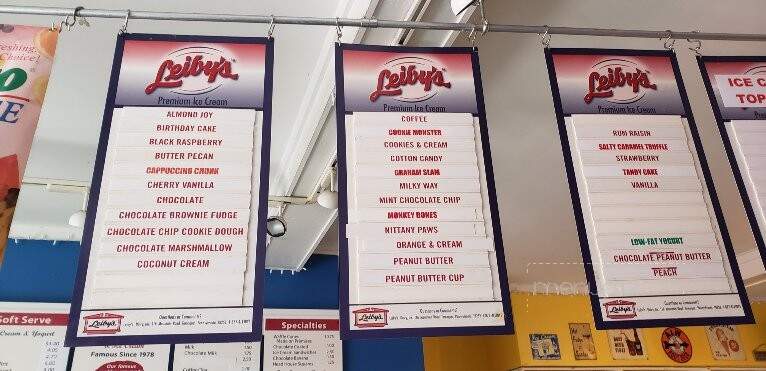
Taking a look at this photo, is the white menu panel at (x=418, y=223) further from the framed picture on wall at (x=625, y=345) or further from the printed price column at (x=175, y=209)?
the framed picture on wall at (x=625, y=345)

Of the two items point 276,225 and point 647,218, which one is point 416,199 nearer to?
point 647,218

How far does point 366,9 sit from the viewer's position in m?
2.43

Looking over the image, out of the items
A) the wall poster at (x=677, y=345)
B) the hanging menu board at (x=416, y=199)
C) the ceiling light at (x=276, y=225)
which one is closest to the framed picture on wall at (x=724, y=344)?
the wall poster at (x=677, y=345)

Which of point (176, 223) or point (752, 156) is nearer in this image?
point (176, 223)

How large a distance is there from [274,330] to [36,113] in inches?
141

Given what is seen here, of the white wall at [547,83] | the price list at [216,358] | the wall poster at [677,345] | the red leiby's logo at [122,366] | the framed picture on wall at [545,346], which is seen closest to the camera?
the white wall at [547,83]

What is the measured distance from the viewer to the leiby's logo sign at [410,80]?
2008 mm

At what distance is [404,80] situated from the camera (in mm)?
2035

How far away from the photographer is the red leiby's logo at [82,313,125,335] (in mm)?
1521

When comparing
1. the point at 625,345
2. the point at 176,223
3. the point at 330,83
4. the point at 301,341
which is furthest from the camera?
the point at 625,345

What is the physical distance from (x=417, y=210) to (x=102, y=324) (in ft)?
3.21

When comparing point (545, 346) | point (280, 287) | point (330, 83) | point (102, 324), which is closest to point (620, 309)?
point (102, 324)

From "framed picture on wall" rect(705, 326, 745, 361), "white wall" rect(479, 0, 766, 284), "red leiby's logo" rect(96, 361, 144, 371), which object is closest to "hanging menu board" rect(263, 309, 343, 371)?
"red leiby's logo" rect(96, 361, 144, 371)

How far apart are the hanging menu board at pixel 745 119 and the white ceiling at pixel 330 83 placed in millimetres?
711
